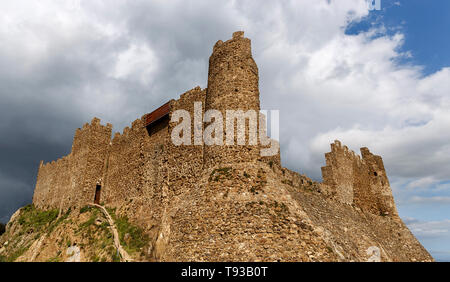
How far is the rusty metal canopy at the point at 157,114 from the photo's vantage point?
18.9 metres

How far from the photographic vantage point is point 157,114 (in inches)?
774

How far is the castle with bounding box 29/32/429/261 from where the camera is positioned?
11.0 meters

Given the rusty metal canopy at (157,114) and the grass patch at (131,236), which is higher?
the rusty metal canopy at (157,114)

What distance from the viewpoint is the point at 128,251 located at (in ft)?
49.5

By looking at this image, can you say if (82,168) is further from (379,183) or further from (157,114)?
(379,183)

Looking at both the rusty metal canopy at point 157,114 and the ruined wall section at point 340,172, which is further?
the ruined wall section at point 340,172

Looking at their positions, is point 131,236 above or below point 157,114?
below

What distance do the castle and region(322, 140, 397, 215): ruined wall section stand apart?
0.28 feet

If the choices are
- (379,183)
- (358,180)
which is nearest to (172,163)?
(358,180)

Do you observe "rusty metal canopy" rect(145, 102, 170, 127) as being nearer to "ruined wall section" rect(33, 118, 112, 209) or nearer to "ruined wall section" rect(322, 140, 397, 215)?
"ruined wall section" rect(33, 118, 112, 209)

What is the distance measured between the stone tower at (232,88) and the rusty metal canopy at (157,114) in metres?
4.30

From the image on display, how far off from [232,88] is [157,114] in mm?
7101

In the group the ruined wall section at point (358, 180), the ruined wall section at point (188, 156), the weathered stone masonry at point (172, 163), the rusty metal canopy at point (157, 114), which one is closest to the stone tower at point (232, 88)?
the weathered stone masonry at point (172, 163)

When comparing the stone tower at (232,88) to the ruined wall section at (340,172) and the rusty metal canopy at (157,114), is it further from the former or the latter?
the ruined wall section at (340,172)
